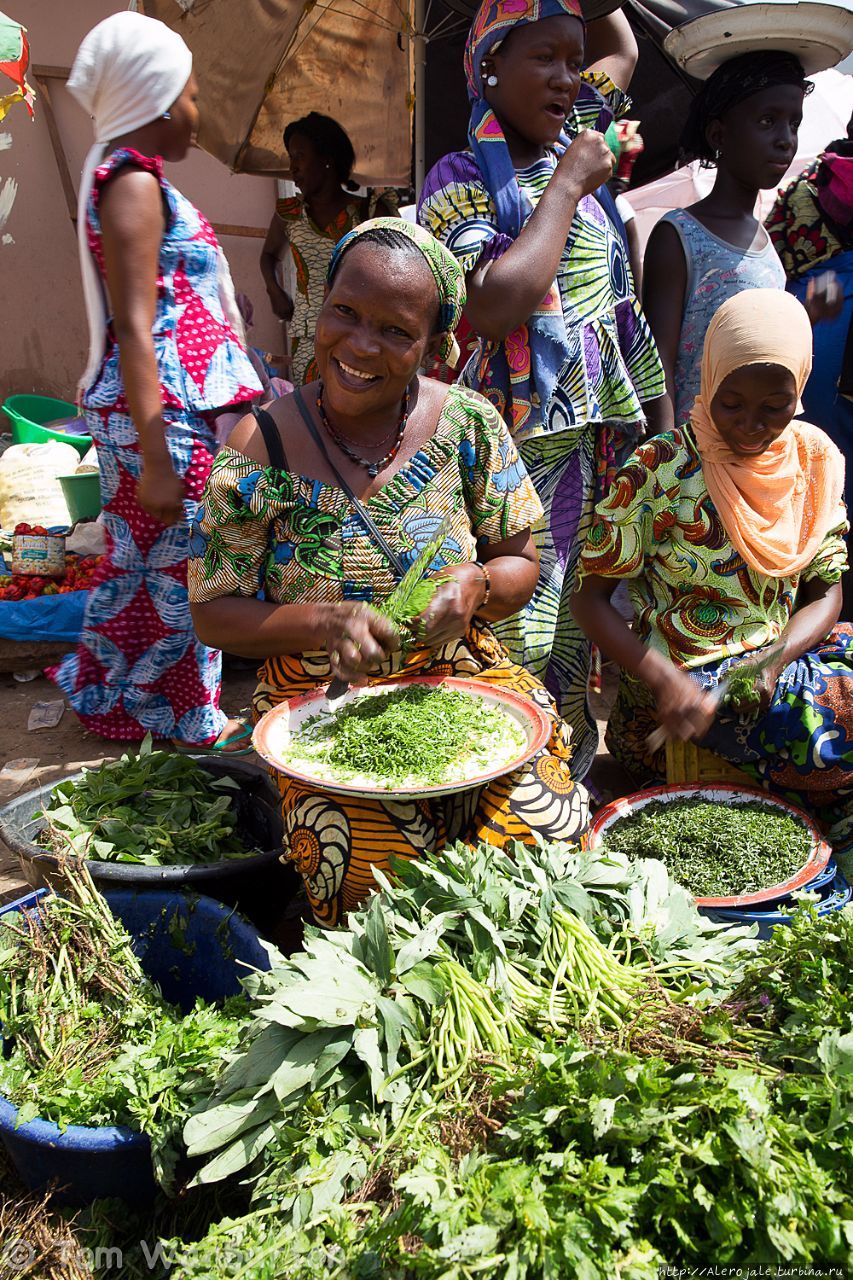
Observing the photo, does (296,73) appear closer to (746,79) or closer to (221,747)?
(746,79)

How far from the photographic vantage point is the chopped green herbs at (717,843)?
8.32 feet

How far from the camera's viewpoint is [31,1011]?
208 cm

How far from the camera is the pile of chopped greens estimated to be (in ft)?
8.21

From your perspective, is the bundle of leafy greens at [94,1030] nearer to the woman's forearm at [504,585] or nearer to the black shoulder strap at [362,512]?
the black shoulder strap at [362,512]

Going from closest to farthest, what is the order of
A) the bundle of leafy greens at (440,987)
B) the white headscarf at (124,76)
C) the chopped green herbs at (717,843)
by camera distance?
the bundle of leafy greens at (440,987)
the chopped green herbs at (717,843)
the white headscarf at (124,76)

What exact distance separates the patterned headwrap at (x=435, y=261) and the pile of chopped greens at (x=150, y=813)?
1.47 m

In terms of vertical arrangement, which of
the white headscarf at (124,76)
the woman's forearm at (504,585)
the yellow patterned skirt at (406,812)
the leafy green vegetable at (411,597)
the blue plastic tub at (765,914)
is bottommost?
the blue plastic tub at (765,914)

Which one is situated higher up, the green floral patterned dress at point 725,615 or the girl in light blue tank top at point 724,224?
the girl in light blue tank top at point 724,224

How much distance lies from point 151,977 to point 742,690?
1.75 m

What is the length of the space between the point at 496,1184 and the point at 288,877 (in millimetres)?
1393

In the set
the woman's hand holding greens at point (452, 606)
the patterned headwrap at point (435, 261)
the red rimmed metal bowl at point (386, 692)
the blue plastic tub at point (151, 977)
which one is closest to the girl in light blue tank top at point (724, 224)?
the patterned headwrap at point (435, 261)

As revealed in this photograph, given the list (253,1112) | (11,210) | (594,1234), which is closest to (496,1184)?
(594,1234)

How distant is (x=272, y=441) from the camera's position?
240 cm

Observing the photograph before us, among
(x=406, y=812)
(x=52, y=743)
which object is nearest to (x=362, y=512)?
(x=406, y=812)
